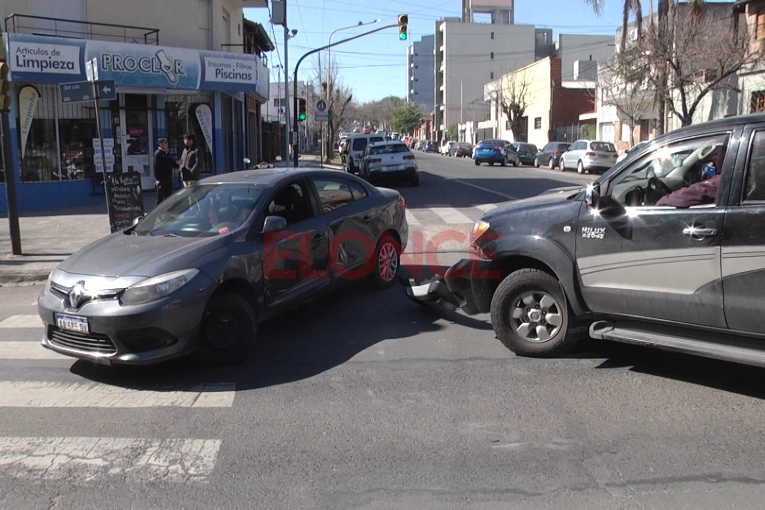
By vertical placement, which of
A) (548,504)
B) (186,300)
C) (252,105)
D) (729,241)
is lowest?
(548,504)

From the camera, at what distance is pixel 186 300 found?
17.6 feet

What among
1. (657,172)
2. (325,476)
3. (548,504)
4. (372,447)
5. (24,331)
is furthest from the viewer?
(24,331)

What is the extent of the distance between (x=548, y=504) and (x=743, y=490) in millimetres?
1072

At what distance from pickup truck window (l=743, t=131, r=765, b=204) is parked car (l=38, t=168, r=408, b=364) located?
12.3 ft

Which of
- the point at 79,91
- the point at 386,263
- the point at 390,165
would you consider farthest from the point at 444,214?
the point at 79,91

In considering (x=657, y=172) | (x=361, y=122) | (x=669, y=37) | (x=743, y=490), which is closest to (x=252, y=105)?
(x=669, y=37)


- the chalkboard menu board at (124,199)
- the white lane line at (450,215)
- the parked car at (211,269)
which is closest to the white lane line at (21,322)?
the parked car at (211,269)

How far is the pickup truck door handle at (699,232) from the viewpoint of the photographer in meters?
4.75

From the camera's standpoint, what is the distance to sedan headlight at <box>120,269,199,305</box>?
206 inches

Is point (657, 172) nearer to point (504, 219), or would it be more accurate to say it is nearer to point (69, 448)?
point (504, 219)

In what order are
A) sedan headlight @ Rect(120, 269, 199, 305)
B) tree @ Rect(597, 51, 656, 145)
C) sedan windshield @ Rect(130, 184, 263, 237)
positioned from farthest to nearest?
tree @ Rect(597, 51, 656, 145), sedan windshield @ Rect(130, 184, 263, 237), sedan headlight @ Rect(120, 269, 199, 305)

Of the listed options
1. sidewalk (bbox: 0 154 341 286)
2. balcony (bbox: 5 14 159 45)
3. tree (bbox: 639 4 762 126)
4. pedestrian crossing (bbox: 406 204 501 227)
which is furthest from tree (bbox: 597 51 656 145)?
sidewalk (bbox: 0 154 341 286)

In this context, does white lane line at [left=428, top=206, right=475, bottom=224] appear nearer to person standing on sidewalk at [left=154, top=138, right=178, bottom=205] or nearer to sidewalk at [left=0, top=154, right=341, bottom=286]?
person standing on sidewalk at [left=154, top=138, right=178, bottom=205]

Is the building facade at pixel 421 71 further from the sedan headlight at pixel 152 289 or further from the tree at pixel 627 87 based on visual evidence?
the sedan headlight at pixel 152 289
